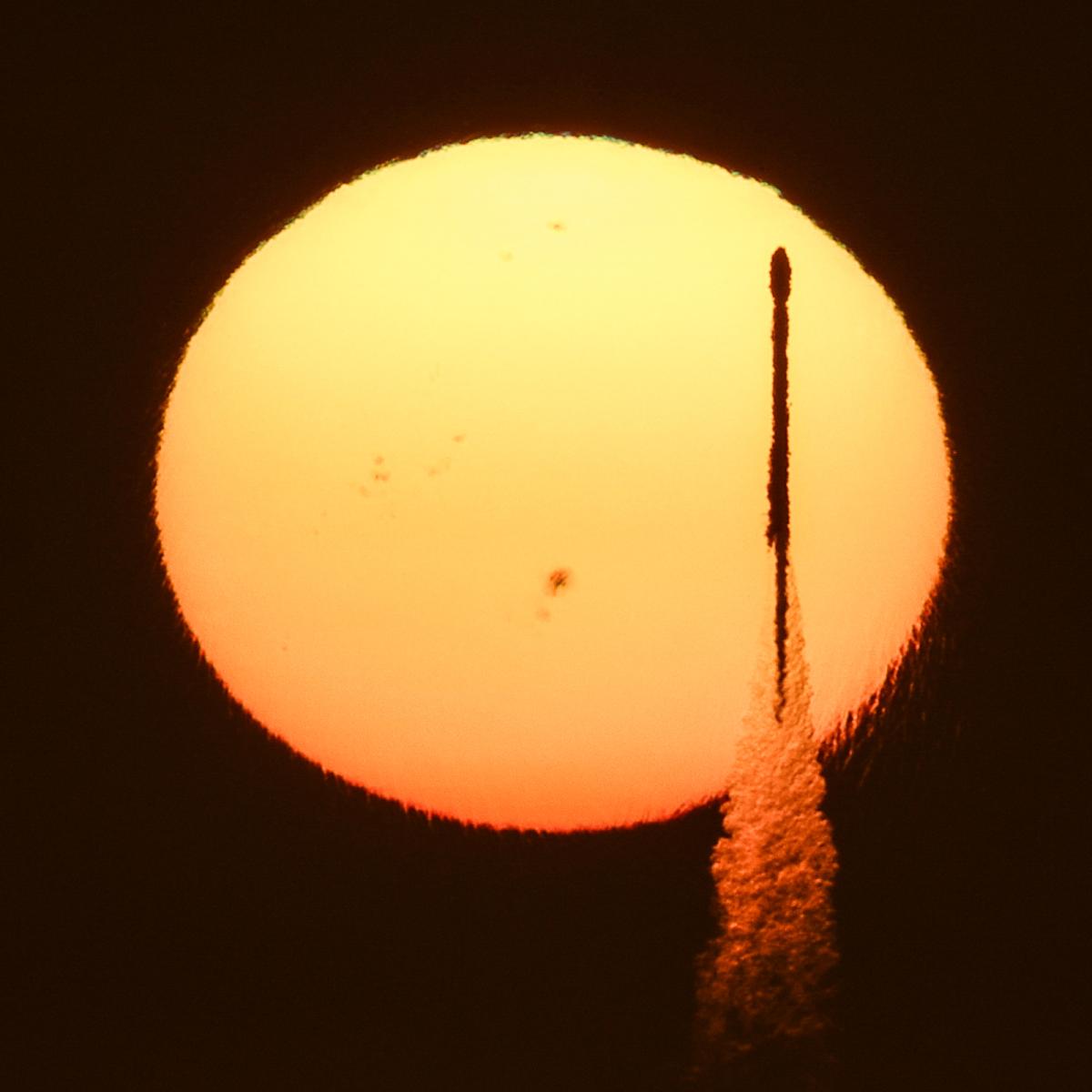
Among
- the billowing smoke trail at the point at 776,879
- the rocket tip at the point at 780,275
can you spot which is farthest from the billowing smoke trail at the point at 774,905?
the rocket tip at the point at 780,275

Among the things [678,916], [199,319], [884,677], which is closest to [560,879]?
[678,916]

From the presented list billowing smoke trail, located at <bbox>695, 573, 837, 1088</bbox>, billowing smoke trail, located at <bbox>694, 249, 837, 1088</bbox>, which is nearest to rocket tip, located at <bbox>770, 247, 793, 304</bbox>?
billowing smoke trail, located at <bbox>694, 249, 837, 1088</bbox>

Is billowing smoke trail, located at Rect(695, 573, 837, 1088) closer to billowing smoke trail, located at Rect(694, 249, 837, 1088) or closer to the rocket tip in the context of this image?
billowing smoke trail, located at Rect(694, 249, 837, 1088)

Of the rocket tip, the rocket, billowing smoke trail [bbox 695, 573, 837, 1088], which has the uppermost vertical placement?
the rocket tip

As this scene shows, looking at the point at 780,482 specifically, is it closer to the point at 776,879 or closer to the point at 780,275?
the point at 780,275

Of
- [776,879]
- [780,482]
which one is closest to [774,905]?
[776,879]
